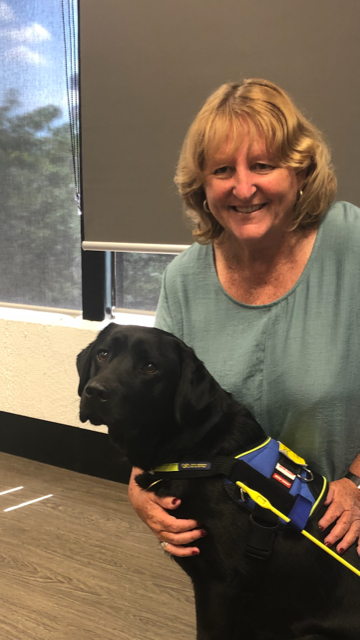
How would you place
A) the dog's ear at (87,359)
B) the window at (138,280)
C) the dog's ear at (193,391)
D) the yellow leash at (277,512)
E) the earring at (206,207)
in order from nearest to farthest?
the yellow leash at (277,512)
the dog's ear at (193,391)
the dog's ear at (87,359)
the earring at (206,207)
the window at (138,280)

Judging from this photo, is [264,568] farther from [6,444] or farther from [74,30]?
[74,30]

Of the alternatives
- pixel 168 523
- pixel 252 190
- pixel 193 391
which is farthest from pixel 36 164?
pixel 168 523

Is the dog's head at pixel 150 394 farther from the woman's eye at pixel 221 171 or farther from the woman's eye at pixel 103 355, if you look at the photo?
the woman's eye at pixel 221 171

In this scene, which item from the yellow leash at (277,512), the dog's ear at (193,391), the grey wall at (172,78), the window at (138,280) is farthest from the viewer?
the window at (138,280)

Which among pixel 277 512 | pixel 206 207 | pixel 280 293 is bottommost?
pixel 277 512

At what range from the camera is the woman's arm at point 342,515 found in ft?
3.29

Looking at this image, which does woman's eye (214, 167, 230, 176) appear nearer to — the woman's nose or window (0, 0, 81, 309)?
the woman's nose

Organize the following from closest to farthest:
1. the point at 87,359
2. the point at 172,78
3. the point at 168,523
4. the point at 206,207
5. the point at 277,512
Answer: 1. the point at 277,512
2. the point at 168,523
3. the point at 87,359
4. the point at 206,207
5. the point at 172,78

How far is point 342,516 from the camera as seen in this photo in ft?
3.41

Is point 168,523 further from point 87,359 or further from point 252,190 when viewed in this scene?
point 252,190

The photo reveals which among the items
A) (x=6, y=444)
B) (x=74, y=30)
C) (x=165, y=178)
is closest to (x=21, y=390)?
(x=6, y=444)

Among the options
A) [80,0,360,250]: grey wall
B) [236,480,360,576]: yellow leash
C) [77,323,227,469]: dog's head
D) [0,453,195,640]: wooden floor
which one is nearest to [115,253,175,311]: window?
[80,0,360,250]: grey wall

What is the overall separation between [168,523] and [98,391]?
1.11 ft

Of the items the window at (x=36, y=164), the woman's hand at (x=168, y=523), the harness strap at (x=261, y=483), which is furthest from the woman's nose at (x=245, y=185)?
the window at (x=36, y=164)
